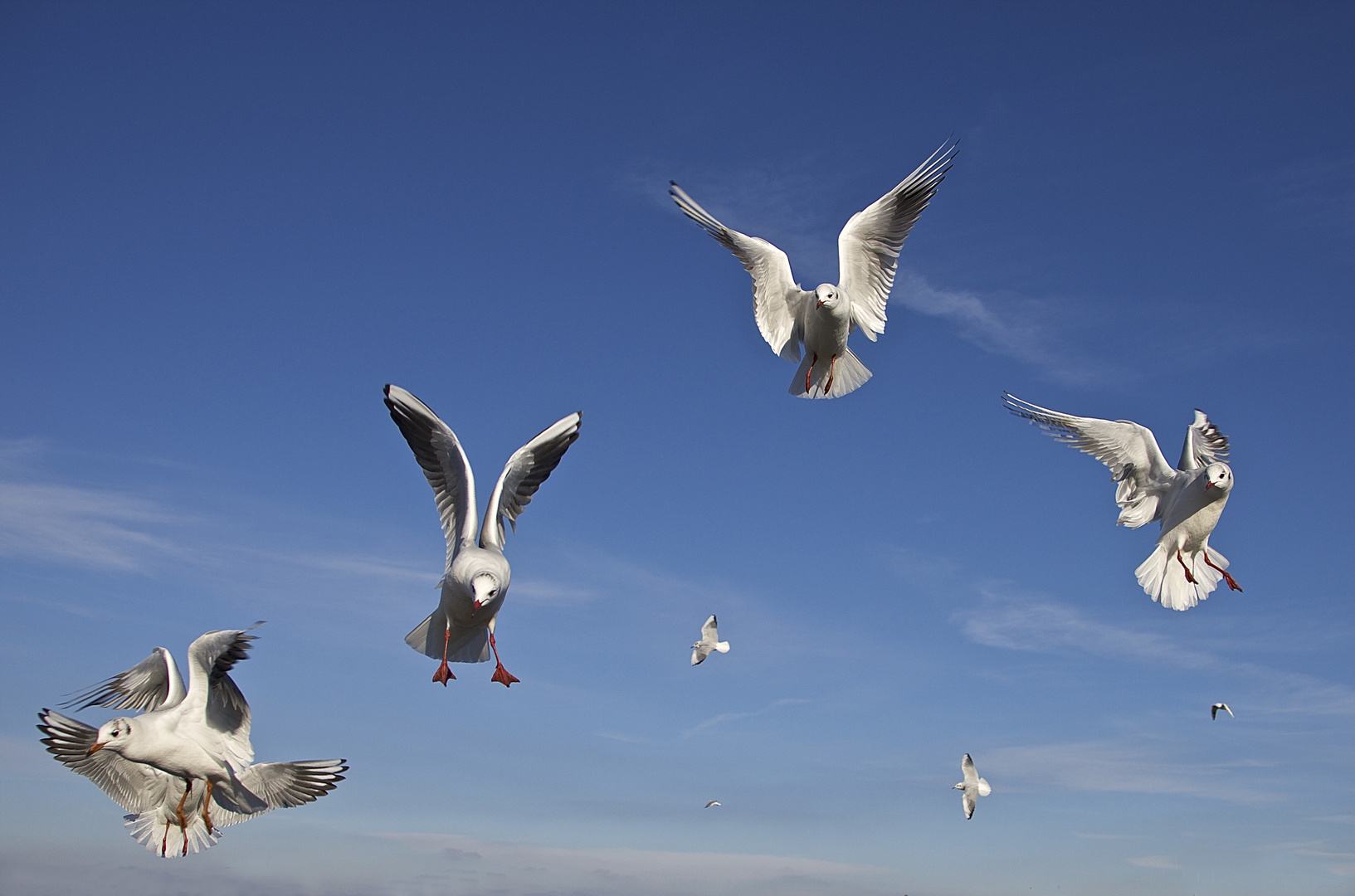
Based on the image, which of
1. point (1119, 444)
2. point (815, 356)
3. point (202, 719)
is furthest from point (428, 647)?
point (1119, 444)

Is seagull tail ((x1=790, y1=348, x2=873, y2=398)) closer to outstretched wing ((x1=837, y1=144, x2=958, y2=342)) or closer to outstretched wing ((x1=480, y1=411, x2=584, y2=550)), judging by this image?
outstretched wing ((x1=837, y1=144, x2=958, y2=342))

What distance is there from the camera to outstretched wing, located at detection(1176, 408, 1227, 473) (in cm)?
1566

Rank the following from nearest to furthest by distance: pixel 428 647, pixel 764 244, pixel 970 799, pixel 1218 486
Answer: pixel 428 647 → pixel 1218 486 → pixel 764 244 → pixel 970 799

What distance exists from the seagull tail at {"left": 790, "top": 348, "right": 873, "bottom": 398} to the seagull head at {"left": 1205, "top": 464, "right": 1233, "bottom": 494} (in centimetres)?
425

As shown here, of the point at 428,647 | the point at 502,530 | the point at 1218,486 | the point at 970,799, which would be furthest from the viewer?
the point at 970,799

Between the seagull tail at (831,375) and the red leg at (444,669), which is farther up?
the seagull tail at (831,375)

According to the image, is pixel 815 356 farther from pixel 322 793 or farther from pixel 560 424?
pixel 322 793

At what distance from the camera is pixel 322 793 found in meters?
11.9

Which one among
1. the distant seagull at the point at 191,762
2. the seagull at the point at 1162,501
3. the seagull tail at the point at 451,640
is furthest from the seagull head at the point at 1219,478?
the distant seagull at the point at 191,762

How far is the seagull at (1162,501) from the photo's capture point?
47.6ft

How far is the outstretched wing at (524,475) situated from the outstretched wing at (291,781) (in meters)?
2.97

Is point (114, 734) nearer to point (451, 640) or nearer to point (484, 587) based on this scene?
point (451, 640)

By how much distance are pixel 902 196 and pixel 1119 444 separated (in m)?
4.39

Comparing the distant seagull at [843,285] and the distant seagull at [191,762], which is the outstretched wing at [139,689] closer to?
the distant seagull at [191,762]
